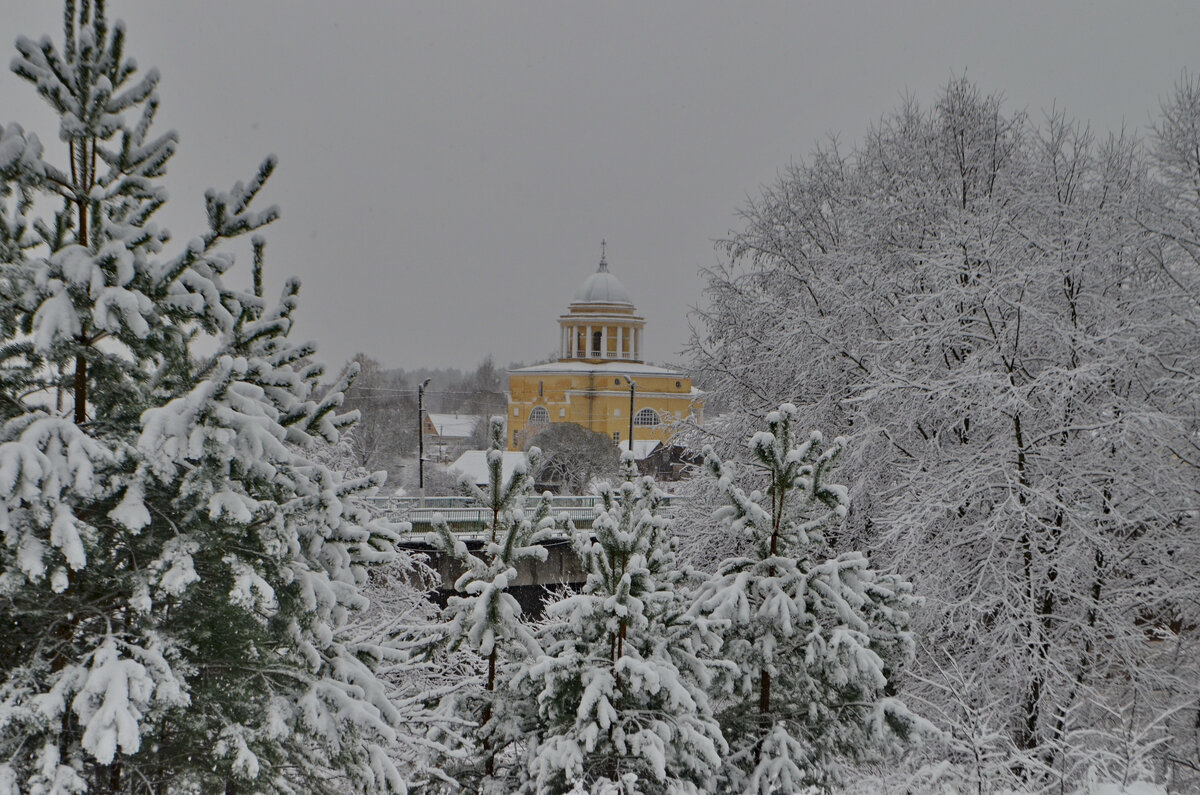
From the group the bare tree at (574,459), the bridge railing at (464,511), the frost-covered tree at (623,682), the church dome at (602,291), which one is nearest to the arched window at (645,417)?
the church dome at (602,291)

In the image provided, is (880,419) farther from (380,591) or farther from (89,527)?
(89,527)

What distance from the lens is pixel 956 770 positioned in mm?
6594

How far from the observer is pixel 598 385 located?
6931cm

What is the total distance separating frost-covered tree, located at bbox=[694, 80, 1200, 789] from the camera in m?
9.48

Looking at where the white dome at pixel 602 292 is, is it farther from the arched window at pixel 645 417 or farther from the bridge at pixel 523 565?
the bridge at pixel 523 565

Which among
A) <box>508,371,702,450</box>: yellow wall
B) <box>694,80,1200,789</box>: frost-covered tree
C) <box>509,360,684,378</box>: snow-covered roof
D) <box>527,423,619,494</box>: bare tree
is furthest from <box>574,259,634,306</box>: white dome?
<box>694,80,1200,789</box>: frost-covered tree

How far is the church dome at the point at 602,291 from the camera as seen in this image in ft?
251

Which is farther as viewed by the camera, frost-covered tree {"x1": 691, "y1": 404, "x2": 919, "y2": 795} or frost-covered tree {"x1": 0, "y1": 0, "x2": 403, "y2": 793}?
frost-covered tree {"x1": 691, "y1": 404, "x2": 919, "y2": 795}

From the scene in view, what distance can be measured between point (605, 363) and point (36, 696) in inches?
2707

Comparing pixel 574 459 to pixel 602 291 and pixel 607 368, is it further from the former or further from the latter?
pixel 602 291

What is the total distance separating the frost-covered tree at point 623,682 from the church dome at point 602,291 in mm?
70410

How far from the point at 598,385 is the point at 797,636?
62.8m

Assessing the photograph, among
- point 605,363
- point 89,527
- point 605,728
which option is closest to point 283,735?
point 89,527

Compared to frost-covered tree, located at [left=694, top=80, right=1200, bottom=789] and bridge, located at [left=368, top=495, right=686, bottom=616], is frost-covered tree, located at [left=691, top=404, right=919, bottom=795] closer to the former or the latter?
frost-covered tree, located at [left=694, top=80, right=1200, bottom=789]
